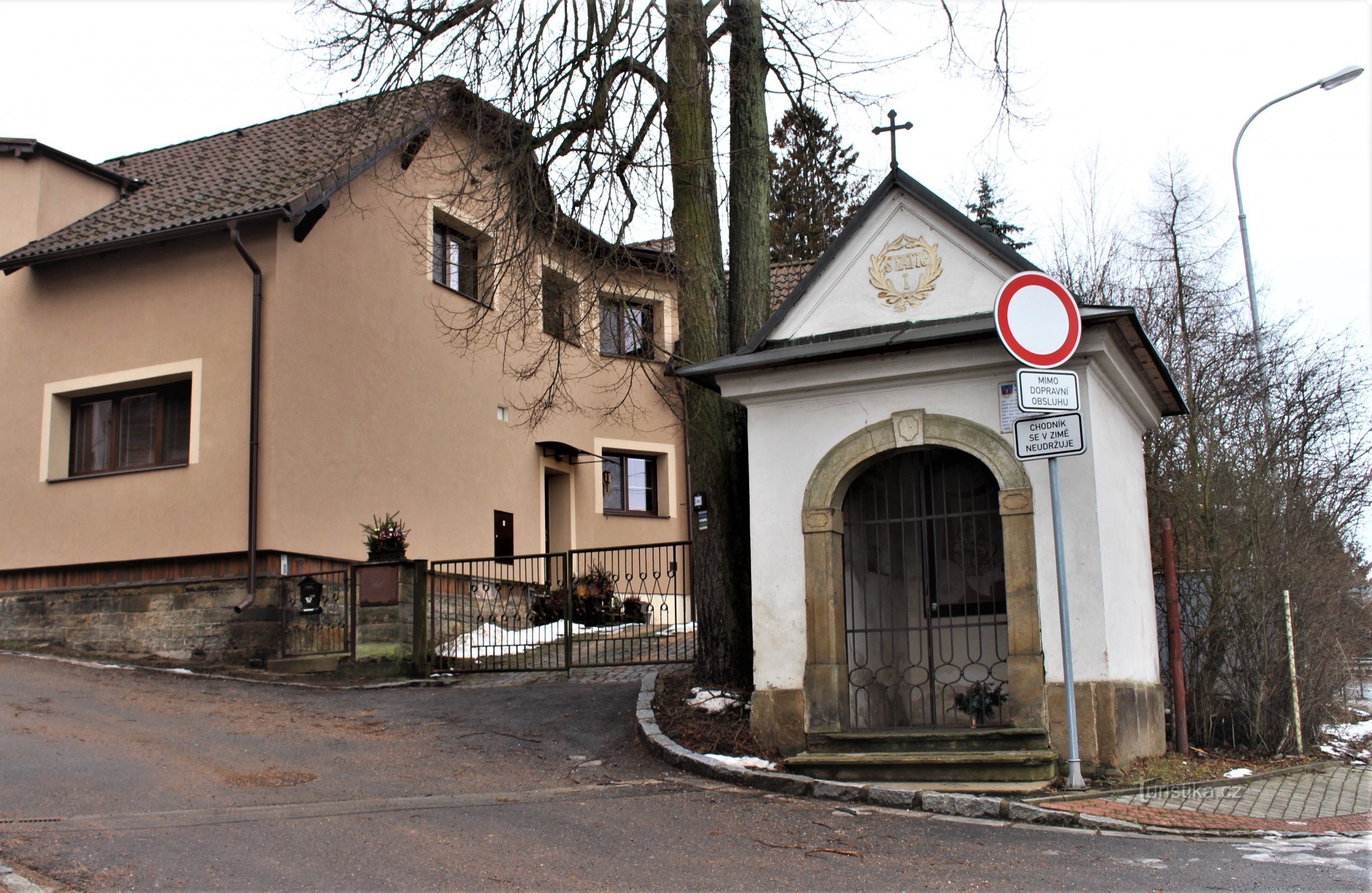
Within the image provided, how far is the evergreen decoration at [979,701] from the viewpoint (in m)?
8.70

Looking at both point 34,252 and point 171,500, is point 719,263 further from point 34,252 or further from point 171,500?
point 34,252

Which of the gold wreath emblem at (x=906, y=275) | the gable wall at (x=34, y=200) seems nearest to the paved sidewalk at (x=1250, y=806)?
the gold wreath emblem at (x=906, y=275)

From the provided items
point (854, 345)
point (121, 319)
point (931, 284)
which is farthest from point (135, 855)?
point (121, 319)

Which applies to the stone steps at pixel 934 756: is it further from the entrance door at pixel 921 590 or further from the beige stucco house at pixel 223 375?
the beige stucco house at pixel 223 375

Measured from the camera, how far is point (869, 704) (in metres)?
9.42

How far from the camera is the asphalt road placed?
5.57 meters

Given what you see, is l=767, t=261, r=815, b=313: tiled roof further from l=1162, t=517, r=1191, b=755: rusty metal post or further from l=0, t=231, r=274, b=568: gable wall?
l=1162, t=517, r=1191, b=755: rusty metal post

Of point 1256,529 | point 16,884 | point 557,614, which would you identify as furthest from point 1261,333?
point 16,884

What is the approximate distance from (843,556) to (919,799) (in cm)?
214

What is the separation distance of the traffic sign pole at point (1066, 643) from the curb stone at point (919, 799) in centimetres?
21

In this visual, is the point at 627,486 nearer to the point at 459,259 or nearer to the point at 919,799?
the point at 459,259

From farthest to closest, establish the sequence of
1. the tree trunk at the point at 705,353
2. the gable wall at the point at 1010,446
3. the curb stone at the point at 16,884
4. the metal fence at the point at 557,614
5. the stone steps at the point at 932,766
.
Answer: the metal fence at the point at 557,614
the tree trunk at the point at 705,353
the gable wall at the point at 1010,446
the stone steps at the point at 932,766
the curb stone at the point at 16,884

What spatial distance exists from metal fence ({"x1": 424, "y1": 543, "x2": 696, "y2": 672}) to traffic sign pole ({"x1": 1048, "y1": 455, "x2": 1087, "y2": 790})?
5805mm

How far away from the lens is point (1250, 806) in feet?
24.4
